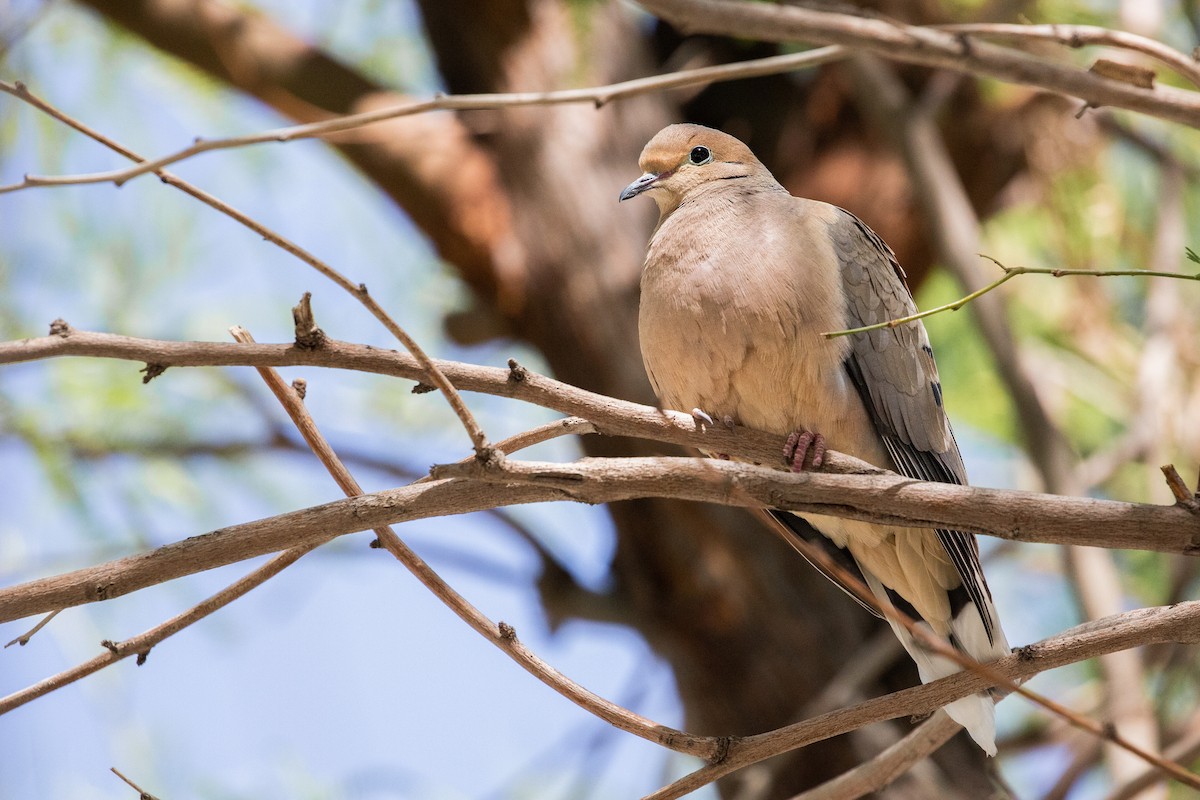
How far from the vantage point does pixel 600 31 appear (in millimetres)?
4902

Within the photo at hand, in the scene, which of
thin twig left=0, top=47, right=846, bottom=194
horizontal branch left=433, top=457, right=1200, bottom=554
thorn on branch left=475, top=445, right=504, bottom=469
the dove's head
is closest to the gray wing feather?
the dove's head

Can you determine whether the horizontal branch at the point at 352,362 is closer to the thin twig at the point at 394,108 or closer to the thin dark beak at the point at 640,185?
the thin twig at the point at 394,108

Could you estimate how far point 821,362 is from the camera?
2.55 metres

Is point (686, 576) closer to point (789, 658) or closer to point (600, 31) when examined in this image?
point (789, 658)

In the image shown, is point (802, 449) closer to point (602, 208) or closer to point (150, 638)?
point (150, 638)

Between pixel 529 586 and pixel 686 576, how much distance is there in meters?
0.65

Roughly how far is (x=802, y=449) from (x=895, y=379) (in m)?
0.46

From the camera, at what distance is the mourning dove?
8.31 feet

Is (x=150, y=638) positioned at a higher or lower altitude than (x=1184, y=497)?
higher

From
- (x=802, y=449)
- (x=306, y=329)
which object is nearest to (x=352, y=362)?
(x=306, y=329)

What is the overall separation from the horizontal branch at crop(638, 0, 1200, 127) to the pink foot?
0.77 metres

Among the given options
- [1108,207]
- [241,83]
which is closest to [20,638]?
[241,83]

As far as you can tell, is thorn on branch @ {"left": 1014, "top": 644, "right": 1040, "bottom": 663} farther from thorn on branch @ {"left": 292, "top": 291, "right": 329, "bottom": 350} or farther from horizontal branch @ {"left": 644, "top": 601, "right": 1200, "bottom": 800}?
thorn on branch @ {"left": 292, "top": 291, "right": 329, "bottom": 350}

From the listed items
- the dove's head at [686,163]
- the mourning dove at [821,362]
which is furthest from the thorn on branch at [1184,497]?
the dove's head at [686,163]
